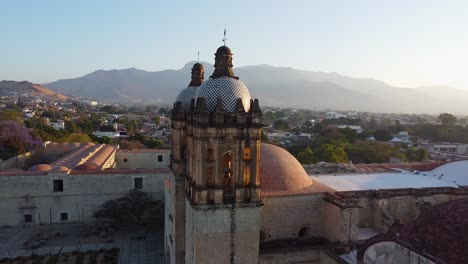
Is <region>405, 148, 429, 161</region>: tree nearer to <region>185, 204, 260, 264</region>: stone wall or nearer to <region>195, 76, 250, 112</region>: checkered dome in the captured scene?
<region>185, 204, 260, 264</region>: stone wall

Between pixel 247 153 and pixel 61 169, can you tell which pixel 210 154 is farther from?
pixel 61 169

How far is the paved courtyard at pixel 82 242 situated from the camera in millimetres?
20688

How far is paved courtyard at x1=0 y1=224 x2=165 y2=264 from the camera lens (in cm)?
2069

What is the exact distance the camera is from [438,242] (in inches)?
391

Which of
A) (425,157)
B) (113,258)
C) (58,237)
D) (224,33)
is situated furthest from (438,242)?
(425,157)

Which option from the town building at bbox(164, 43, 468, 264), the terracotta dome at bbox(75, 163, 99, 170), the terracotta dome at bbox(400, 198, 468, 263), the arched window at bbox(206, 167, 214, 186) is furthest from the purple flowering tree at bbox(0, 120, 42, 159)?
the terracotta dome at bbox(400, 198, 468, 263)

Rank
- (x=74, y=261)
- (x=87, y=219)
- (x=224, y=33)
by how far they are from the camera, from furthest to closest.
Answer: (x=87, y=219) → (x=74, y=261) → (x=224, y=33)

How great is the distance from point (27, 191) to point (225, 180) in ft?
63.2

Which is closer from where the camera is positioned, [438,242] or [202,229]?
[438,242]

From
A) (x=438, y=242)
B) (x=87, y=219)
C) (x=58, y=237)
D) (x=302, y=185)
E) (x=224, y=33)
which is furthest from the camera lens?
(x=87, y=219)

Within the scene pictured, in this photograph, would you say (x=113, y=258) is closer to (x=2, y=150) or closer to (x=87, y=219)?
(x=87, y=219)

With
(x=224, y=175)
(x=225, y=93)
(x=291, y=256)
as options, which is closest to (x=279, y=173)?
(x=291, y=256)

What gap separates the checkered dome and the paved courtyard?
40.0 ft

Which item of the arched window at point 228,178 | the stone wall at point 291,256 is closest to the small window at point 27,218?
the stone wall at point 291,256
